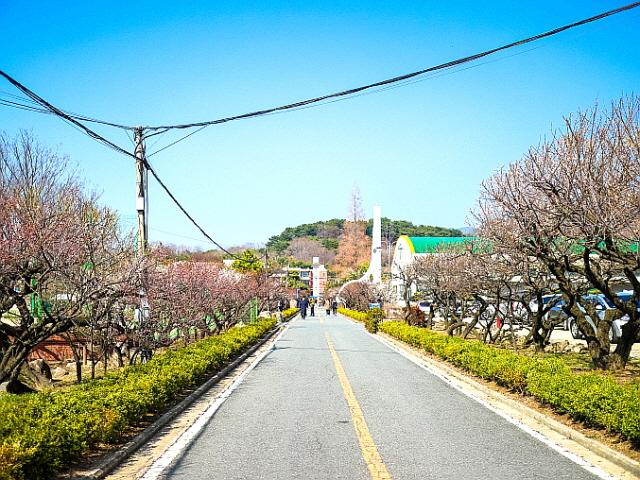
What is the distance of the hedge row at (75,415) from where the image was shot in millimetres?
6039

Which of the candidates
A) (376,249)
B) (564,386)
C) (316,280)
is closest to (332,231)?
(316,280)

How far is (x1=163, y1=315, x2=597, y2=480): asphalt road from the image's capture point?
7.21 meters

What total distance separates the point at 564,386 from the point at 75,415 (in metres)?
7.12

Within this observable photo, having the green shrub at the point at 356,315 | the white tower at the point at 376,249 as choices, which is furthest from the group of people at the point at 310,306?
the white tower at the point at 376,249

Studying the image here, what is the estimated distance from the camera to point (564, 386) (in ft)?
33.8

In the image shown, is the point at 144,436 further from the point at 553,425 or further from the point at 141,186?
the point at 141,186

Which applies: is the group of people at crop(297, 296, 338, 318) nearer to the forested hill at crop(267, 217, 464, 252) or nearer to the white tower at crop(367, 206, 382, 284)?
the white tower at crop(367, 206, 382, 284)

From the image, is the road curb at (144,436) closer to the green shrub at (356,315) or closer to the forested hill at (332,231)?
the green shrub at (356,315)

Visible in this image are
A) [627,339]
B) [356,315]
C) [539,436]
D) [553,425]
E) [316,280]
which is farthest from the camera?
[316,280]

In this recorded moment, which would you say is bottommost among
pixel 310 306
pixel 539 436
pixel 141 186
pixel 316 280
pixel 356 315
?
pixel 356 315

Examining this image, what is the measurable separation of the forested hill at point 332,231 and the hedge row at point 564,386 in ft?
389

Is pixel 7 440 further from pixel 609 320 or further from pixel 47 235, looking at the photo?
pixel 609 320

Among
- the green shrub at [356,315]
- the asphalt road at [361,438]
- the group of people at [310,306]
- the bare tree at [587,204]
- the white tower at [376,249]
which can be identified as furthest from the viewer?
the white tower at [376,249]

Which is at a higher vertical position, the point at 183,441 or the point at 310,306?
the point at 310,306
